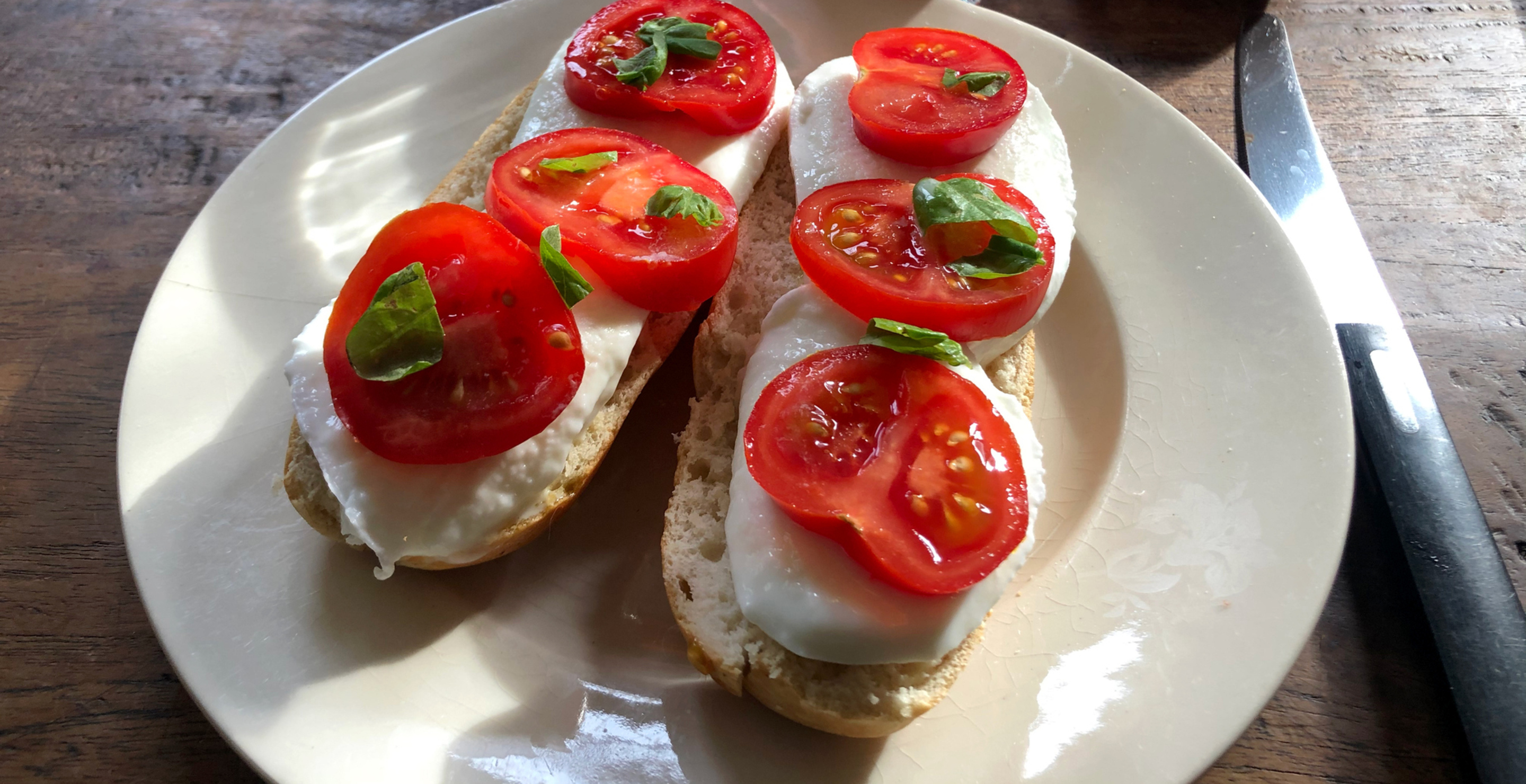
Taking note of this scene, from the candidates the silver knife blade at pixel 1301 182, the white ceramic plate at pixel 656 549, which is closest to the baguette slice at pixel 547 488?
the white ceramic plate at pixel 656 549

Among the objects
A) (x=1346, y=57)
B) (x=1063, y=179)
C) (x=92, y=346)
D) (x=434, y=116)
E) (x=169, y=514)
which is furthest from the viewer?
(x=1346, y=57)

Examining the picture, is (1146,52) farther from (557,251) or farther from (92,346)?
(92,346)

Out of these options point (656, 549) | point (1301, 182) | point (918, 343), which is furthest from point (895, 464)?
point (1301, 182)

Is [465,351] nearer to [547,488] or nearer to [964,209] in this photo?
[547,488]

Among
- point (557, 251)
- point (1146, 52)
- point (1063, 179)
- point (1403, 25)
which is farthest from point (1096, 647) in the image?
point (1403, 25)

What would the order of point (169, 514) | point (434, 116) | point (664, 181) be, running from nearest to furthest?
point (169, 514)
point (664, 181)
point (434, 116)

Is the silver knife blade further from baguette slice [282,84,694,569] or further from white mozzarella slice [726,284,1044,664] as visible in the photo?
baguette slice [282,84,694,569]
